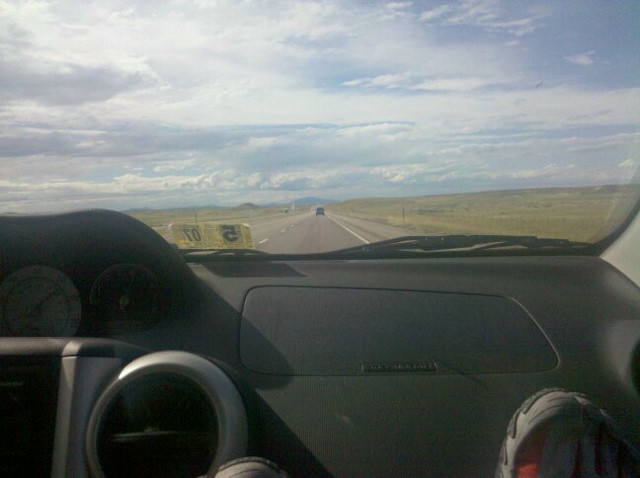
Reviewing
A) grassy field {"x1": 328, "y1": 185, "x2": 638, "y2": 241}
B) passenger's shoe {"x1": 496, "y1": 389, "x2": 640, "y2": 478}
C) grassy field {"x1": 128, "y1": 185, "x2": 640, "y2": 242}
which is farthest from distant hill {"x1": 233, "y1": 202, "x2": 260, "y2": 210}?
passenger's shoe {"x1": 496, "y1": 389, "x2": 640, "y2": 478}

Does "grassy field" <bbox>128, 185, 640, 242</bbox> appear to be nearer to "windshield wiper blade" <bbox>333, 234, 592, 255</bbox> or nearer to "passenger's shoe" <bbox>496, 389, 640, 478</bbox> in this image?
"windshield wiper blade" <bbox>333, 234, 592, 255</bbox>

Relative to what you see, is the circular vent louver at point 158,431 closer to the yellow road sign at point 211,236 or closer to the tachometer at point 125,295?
the tachometer at point 125,295

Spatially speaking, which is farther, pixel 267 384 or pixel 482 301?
pixel 482 301

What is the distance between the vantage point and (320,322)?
4.31 m

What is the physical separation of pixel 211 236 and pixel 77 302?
1261 mm

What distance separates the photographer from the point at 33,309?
14.2 feet

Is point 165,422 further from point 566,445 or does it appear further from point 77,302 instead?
point 566,445

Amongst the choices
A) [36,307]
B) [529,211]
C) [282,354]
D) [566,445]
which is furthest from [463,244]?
[36,307]

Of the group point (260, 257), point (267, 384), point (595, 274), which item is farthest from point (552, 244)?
point (267, 384)

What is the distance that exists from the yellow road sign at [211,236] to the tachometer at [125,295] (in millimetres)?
771

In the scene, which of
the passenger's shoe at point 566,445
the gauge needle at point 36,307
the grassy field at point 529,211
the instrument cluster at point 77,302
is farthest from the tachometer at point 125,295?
the grassy field at point 529,211

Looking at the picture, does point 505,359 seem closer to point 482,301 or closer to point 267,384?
point 482,301

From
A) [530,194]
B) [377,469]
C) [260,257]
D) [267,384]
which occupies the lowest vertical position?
[377,469]

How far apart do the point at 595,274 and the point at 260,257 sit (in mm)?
2753
